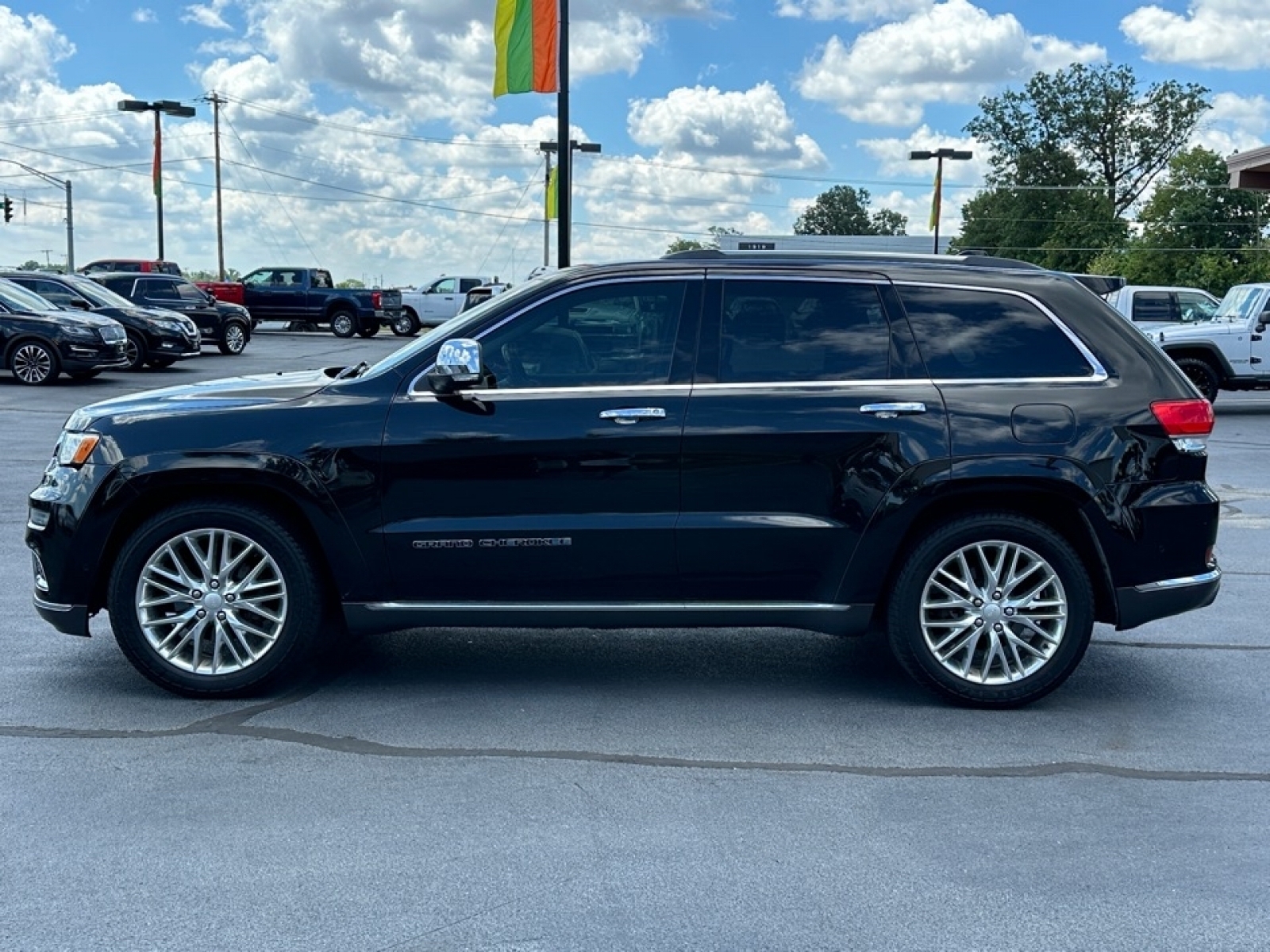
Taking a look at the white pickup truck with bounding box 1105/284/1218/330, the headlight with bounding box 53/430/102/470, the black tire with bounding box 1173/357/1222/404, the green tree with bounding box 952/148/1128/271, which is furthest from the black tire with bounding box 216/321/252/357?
the green tree with bounding box 952/148/1128/271

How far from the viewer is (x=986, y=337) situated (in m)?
5.42

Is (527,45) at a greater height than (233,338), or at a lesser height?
greater

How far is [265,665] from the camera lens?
210 inches

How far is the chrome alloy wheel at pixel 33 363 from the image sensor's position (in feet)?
67.1

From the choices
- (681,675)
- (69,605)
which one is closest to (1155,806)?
(681,675)

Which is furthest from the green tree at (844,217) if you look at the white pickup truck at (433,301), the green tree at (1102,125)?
the white pickup truck at (433,301)

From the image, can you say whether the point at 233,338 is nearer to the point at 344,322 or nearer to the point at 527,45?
the point at 344,322

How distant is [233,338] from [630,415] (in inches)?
1021

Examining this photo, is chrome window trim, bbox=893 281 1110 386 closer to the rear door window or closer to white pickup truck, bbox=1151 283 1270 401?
the rear door window

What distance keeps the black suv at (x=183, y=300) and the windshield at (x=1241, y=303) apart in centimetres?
2013

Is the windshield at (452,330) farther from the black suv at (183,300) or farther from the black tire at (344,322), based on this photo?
the black tire at (344,322)

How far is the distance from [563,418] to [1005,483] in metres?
1.80

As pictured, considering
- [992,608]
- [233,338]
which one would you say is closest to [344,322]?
[233,338]

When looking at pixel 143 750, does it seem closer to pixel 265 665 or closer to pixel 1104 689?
pixel 265 665
